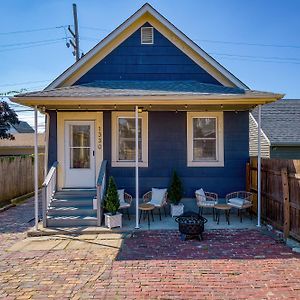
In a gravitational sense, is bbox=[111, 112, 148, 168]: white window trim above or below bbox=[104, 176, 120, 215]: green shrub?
above

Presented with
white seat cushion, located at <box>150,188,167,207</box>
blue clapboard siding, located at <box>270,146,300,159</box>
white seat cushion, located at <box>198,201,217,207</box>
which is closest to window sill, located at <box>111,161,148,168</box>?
white seat cushion, located at <box>150,188,167,207</box>

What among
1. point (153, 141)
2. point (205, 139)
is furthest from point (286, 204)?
point (153, 141)

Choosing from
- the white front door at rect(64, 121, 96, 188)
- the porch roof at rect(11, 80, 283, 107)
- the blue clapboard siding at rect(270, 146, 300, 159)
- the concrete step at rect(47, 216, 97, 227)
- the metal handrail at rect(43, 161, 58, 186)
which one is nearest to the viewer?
the porch roof at rect(11, 80, 283, 107)

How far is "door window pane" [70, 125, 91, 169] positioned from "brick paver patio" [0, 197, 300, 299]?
3.02 meters

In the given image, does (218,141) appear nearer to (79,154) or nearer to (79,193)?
(79,154)

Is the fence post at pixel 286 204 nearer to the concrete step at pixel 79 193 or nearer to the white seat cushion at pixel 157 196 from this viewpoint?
the white seat cushion at pixel 157 196

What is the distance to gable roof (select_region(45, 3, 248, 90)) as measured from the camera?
31.5ft

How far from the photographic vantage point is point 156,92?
7504 mm

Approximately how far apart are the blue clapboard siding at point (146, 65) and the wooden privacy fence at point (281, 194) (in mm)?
3622

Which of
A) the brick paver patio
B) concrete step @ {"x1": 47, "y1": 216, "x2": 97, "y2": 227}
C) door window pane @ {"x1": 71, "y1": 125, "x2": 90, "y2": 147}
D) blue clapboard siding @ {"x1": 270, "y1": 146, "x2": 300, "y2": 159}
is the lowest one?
the brick paver patio

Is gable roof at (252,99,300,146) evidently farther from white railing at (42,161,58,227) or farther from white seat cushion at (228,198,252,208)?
white railing at (42,161,58,227)

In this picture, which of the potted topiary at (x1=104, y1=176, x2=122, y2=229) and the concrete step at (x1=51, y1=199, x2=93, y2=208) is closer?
the potted topiary at (x1=104, y1=176, x2=122, y2=229)

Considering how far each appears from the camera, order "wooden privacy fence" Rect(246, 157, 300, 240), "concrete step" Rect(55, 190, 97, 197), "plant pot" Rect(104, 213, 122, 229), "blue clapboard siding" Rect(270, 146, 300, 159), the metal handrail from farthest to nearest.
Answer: "blue clapboard siding" Rect(270, 146, 300, 159) → "concrete step" Rect(55, 190, 97, 197) → the metal handrail → "plant pot" Rect(104, 213, 122, 229) → "wooden privacy fence" Rect(246, 157, 300, 240)

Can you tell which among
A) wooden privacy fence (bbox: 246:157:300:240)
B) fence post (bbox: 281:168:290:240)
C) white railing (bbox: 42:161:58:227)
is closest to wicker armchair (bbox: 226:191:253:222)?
wooden privacy fence (bbox: 246:157:300:240)
